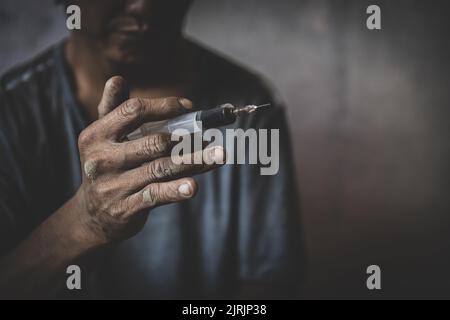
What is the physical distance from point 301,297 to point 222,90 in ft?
1.23

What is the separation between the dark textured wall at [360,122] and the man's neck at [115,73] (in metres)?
0.07

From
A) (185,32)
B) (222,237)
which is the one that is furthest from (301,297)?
(185,32)

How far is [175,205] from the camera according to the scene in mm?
853

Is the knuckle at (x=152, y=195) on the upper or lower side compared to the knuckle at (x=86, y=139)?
lower

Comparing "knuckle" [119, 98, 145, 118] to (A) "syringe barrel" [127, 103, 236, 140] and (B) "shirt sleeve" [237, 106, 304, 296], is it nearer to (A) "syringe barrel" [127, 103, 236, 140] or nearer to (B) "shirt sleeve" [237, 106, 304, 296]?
(A) "syringe barrel" [127, 103, 236, 140]

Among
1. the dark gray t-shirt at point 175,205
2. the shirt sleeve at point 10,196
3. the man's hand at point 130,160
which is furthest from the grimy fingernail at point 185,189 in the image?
Answer: the shirt sleeve at point 10,196

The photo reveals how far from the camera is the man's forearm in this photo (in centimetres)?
78

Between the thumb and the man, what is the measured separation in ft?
0.36

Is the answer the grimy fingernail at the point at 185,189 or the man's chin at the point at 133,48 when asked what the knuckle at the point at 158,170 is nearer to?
the grimy fingernail at the point at 185,189

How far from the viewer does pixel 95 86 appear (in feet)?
2.78

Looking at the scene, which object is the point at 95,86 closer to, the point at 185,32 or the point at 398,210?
the point at 185,32

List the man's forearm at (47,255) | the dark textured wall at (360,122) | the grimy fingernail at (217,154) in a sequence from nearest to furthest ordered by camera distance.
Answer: the grimy fingernail at (217,154) < the man's forearm at (47,255) < the dark textured wall at (360,122)

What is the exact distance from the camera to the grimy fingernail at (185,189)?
25.4 inches

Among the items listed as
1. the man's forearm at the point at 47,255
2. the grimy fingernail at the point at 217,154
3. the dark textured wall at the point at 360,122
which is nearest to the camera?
the grimy fingernail at the point at 217,154
